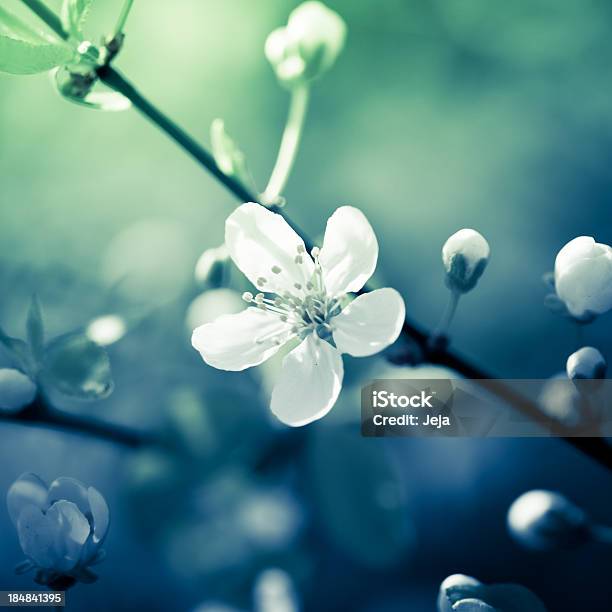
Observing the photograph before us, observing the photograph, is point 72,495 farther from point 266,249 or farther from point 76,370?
point 266,249

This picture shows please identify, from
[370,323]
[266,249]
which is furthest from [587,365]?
[266,249]

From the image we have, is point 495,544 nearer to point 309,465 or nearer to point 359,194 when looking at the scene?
point 309,465

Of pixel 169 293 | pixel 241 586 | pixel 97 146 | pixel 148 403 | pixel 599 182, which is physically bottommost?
pixel 241 586

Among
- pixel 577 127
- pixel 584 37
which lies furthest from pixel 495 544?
pixel 584 37

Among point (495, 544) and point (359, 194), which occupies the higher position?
point (359, 194)

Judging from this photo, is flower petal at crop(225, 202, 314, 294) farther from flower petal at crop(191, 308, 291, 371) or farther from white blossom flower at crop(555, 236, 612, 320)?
white blossom flower at crop(555, 236, 612, 320)
